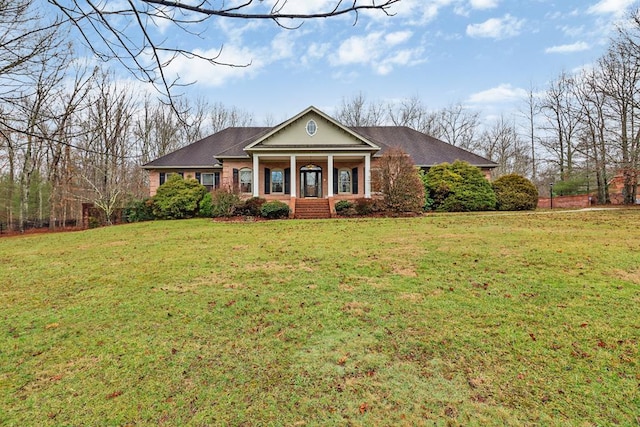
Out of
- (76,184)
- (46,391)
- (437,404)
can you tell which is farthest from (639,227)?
(76,184)

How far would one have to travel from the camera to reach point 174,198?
18.8 metres

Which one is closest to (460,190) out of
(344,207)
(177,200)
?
(344,207)

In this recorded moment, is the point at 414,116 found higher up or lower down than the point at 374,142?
higher up

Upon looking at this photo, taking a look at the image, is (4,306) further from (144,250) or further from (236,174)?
(236,174)

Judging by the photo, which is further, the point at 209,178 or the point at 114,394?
the point at 209,178

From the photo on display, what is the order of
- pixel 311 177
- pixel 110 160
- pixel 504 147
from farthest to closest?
pixel 504 147 < pixel 311 177 < pixel 110 160

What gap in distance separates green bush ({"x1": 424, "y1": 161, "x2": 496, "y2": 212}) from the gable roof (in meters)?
3.07

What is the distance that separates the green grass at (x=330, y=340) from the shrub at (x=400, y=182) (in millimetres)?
8650

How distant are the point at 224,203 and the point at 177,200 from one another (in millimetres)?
3494

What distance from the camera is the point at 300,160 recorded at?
70.3 feet

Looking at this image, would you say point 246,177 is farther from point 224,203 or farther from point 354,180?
point 354,180

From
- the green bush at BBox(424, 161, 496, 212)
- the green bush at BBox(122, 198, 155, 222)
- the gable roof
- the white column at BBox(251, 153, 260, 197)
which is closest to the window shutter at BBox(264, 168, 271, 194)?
the gable roof

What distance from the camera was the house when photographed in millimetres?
19375

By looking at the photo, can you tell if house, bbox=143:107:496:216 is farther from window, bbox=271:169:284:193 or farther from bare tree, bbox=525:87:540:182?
bare tree, bbox=525:87:540:182
